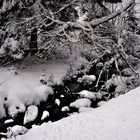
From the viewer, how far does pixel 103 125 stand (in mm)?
4398

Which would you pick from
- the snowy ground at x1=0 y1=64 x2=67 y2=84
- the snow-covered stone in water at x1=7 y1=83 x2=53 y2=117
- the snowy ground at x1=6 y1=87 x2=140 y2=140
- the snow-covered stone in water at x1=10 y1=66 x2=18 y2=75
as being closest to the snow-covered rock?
the snow-covered stone in water at x1=7 y1=83 x2=53 y2=117

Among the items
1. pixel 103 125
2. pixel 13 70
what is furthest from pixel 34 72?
pixel 103 125

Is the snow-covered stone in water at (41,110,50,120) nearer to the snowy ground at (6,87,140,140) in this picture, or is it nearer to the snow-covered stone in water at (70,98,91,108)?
the snow-covered stone in water at (70,98,91,108)

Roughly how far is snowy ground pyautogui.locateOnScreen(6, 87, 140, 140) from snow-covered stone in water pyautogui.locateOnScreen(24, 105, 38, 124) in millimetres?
2924

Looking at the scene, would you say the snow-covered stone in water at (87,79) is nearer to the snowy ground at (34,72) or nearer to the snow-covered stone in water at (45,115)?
the snowy ground at (34,72)

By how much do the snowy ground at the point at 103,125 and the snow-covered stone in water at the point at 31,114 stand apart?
292 cm

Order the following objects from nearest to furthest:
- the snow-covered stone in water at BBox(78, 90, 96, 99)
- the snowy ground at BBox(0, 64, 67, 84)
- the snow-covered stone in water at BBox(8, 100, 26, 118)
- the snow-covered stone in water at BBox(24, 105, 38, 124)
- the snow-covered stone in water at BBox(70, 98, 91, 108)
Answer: the snow-covered stone in water at BBox(24, 105, 38, 124), the snow-covered stone in water at BBox(8, 100, 26, 118), the snow-covered stone in water at BBox(70, 98, 91, 108), the snow-covered stone in water at BBox(78, 90, 96, 99), the snowy ground at BBox(0, 64, 67, 84)

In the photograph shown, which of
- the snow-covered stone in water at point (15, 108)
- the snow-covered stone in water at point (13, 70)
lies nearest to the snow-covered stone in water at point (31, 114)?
the snow-covered stone in water at point (15, 108)

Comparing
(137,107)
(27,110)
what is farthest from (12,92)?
(137,107)

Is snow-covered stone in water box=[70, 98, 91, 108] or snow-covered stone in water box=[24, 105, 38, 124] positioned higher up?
snow-covered stone in water box=[24, 105, 38, 124]

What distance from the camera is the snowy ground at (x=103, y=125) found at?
4.11 meters

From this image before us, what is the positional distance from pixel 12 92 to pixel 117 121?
4.63m

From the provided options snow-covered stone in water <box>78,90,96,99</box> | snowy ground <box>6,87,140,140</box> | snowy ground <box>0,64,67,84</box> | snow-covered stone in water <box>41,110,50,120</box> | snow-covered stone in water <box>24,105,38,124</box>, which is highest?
snowy ground <box>6,87,140,140</box>

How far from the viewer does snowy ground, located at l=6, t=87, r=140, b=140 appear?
4.11 meters
